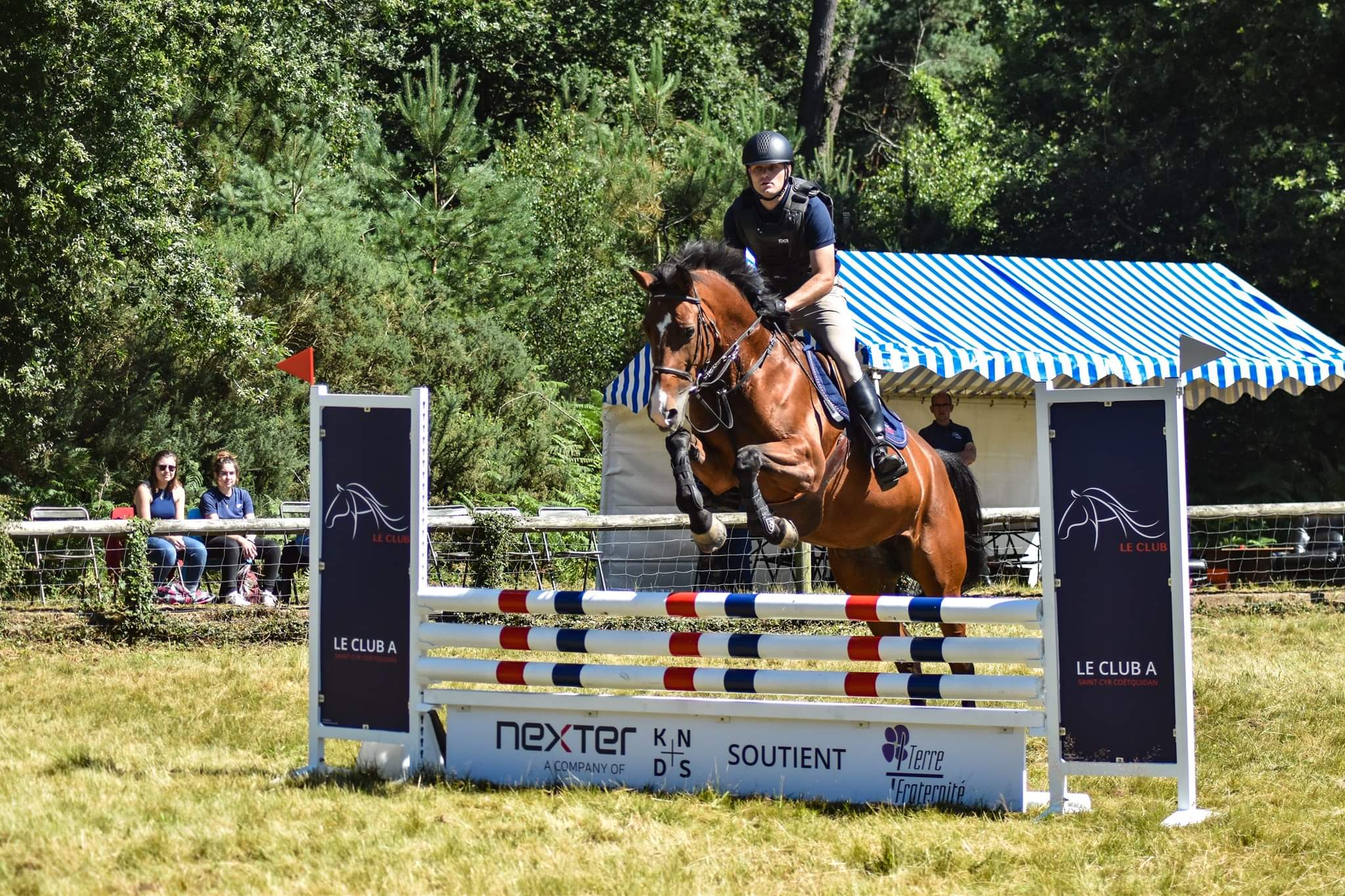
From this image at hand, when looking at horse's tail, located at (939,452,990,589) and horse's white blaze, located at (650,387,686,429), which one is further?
horse's tail, located at (939,452,990,589)

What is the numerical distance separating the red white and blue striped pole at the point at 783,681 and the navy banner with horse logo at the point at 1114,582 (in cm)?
19

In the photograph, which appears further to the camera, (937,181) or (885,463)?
(937,181)

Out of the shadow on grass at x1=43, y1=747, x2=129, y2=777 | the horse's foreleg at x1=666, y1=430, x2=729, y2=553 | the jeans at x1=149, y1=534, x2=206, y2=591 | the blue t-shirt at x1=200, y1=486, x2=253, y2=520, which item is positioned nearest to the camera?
the shadow on grass at x1=43, y1=747, x2=129, y2=777

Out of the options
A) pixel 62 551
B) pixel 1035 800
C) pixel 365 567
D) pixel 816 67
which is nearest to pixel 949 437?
pixel 1035 800

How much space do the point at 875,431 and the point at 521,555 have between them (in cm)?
454

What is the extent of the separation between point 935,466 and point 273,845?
380 cm

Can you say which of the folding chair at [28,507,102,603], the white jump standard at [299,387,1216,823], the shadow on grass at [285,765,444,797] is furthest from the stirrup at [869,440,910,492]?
the folding chair at [28,507,102,603]

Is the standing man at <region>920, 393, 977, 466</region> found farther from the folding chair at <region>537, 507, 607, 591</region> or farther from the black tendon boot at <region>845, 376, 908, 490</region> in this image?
the black tendon boot at <region>845, 376, 908, 490</region>

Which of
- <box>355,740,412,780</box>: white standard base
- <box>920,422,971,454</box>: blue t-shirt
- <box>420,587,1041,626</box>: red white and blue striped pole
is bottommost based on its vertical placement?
<box>355,740,412,780</box>: white standard base

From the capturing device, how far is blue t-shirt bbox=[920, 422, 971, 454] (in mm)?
10000

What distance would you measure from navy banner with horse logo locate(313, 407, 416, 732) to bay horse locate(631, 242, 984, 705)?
1037 millimetres

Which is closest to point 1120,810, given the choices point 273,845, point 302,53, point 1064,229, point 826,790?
point 826,790

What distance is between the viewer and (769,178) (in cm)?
559

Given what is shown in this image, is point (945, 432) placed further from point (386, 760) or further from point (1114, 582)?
point (386, 760)
